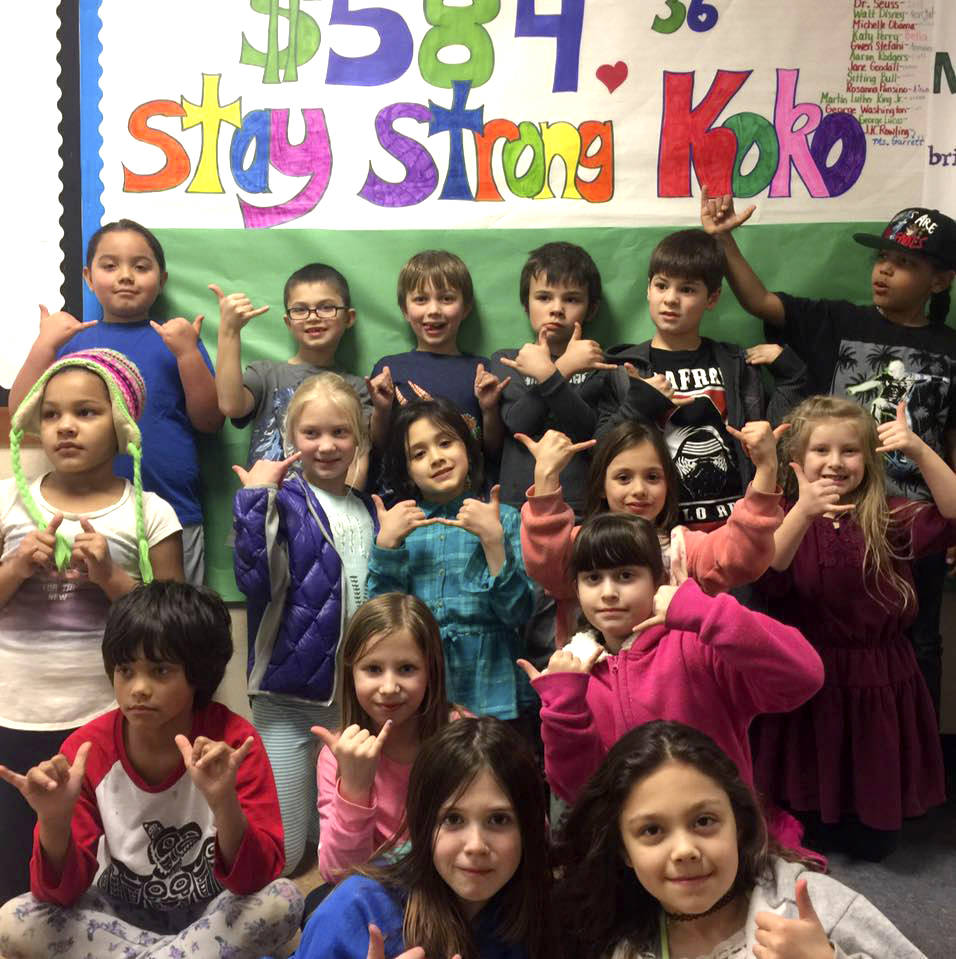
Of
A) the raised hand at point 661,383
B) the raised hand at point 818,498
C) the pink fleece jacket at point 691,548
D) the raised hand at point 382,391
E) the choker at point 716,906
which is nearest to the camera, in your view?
the choker at point 716,906

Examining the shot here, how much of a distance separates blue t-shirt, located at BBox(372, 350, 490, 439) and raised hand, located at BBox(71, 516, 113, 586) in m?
0.88

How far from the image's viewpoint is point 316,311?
104 inches

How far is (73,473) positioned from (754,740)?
1.67 m

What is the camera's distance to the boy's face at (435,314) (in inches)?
103

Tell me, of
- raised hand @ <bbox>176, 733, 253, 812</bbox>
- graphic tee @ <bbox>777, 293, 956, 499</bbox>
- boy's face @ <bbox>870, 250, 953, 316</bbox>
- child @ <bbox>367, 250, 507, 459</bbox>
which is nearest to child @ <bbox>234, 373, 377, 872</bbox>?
child @ <bbox>367, 250, 507, 459</bbox>

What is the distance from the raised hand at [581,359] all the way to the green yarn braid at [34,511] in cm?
118

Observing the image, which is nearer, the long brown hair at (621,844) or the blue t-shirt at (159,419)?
the long brown hair at (621,844)

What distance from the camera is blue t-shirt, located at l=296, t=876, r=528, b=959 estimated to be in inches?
56.2

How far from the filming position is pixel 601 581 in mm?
1833

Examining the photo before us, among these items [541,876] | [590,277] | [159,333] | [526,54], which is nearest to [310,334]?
[159,333]

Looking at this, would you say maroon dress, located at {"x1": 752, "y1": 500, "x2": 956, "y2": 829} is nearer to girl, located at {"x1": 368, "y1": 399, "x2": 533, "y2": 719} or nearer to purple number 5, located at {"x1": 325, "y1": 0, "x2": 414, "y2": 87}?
girl, located at {"x1": 368, "y1": 399, "x2": 533, "y2": 719}

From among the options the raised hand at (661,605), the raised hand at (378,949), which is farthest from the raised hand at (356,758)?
the raised hand at (661,605)

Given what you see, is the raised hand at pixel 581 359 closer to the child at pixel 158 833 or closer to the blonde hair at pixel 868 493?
the blonde hair at pixel 868 493

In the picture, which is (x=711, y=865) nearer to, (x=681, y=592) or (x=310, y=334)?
(x=681, y=592)
